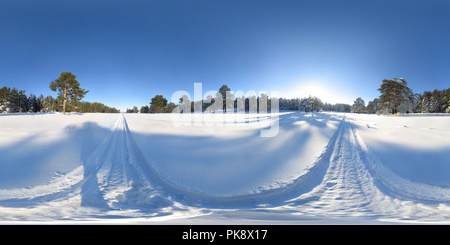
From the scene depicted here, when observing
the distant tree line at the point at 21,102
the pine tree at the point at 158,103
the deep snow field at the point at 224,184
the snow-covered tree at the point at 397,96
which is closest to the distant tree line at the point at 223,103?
the pine tree at the point at 158,103

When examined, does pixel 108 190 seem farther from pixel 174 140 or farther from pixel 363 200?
pixel 363 200

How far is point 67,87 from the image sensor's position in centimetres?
2688

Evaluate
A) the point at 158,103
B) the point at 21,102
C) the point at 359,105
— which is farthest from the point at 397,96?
the point at 21,102

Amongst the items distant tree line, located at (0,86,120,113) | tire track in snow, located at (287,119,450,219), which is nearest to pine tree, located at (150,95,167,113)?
distant tree line, located at (0,86,120,113)

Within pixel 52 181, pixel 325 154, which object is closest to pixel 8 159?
pixel 52 181

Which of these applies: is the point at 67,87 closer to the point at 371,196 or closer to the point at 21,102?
the point at 371,196

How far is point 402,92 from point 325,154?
100 feet

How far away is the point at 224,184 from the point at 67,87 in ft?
113

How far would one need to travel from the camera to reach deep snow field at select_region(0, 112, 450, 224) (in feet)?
9.62

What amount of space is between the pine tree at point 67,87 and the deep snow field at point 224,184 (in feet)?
83.6

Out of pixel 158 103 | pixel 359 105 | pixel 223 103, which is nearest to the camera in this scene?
pixel 223 103

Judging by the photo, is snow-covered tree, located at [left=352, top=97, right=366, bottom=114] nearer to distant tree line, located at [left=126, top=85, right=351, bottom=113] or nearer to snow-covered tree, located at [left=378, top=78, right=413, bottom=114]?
distant tree line, located at [left=126, top=85, right=351, bottom=113]

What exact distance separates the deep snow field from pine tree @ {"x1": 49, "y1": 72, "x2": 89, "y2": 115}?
25.5 m

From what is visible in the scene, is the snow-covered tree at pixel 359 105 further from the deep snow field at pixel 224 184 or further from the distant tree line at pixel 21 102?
the distant tree line at pixel 21 102
